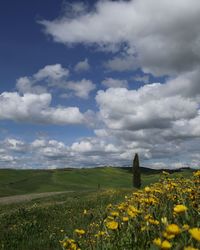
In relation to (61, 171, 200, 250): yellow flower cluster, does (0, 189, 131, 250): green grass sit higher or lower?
lower

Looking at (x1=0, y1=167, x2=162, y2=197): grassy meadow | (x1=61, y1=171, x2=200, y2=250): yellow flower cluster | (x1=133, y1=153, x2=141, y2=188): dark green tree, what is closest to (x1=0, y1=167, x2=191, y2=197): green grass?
(x1=0, y1=167, x2=162, y2=197): grassy meadow

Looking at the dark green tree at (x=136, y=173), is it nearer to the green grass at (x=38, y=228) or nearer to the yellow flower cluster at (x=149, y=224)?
the green grass at (x=38, y=228)

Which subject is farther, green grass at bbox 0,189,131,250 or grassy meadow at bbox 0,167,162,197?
grassy meadow at bbox 0,167,162,197

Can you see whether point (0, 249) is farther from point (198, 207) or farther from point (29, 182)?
point (29, 182)

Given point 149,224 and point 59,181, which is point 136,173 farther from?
point 59,181

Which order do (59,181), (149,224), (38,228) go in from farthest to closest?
(59,181)
(38,228)
(149,224)

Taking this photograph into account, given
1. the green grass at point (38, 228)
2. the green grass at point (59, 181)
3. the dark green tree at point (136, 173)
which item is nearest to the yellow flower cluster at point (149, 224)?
the green grass at point (38, 228)

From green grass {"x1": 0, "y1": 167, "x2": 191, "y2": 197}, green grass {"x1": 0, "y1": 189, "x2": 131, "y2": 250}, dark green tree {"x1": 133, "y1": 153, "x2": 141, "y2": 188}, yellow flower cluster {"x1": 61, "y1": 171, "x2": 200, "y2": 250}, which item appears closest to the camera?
yellow flower cluster {"x1": 61, "y1": 171, "x2": 200, "y2": 250}

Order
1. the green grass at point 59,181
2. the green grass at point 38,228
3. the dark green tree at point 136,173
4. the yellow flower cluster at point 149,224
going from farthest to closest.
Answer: the green grass at point 59,181 < the dark green tree at point 136,173 < the green grass at point 38,228 < the yellow flower cluster at point 149,224

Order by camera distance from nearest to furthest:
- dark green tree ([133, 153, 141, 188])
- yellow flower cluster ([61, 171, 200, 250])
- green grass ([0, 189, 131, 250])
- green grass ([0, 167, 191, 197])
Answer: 1. yellow flower cluster ([61, 171, 200, 250])
2. green grass ([0, 189, 131, 250])
3. dark green tree ([133, 153, 141, 188])
4. green grass ([0, 167, 191, 197])

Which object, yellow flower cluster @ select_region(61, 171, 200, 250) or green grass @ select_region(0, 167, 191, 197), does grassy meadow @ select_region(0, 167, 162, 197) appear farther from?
yellow flower cluster @ select_region(61, 171, 200, 250)

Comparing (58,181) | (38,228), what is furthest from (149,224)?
(58,181)

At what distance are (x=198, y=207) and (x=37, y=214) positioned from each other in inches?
761

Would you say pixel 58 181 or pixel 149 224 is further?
pixel 58 181
